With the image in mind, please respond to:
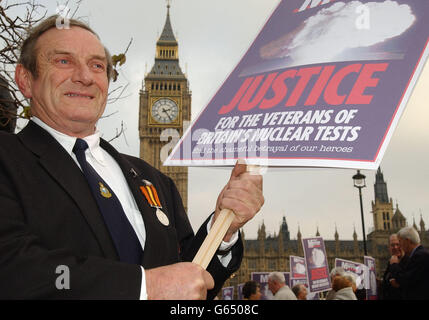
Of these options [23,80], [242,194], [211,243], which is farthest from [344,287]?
[23,80]

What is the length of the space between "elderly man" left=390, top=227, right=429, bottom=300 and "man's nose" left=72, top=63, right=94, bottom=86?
5.00 m

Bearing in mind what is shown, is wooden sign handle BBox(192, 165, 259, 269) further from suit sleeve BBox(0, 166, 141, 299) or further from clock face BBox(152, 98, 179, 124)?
clock face BBox(152, 98, 179, 124)

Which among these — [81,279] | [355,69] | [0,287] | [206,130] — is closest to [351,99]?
[355,69]

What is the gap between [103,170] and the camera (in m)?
1.83

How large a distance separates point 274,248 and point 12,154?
73.9 meters

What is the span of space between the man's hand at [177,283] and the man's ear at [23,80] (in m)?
1.07

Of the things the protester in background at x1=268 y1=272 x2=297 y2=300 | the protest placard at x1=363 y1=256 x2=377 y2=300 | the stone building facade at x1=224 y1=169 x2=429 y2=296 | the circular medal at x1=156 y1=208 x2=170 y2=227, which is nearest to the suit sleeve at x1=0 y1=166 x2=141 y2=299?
the circular medal at x1=156 y1=208 x2=170 y2=227

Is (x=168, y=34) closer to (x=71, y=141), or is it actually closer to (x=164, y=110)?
(x=164, y=110)

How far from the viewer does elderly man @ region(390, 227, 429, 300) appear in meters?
5.35

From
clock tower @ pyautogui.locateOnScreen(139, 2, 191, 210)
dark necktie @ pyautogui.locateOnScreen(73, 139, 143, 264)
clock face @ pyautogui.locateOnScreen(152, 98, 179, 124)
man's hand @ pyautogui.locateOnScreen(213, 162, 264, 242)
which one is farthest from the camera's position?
clock tower @ pyautogui.locateOnScreen(139, 2, 191, 210)

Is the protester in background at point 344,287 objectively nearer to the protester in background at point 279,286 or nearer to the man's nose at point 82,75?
the protester in background at point 279,286

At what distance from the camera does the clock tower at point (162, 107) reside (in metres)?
62.0
